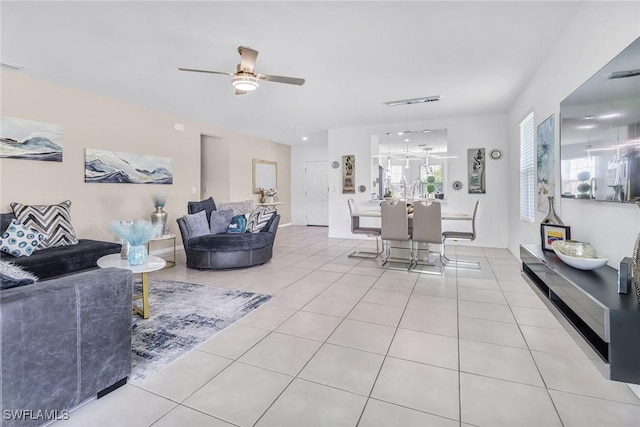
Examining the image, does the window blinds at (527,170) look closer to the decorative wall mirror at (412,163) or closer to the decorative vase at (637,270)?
the decorative wall mirror at (412,163)

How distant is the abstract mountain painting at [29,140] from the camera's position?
352 centimetres

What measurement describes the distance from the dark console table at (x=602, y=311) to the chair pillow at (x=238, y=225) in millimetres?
3867

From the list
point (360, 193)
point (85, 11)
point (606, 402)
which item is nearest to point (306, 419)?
point (606, 402)

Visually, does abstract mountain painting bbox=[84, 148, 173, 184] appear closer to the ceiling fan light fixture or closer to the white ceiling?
the white ceiling

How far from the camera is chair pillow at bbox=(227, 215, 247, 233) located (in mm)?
4719

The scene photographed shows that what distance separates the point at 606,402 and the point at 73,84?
6061mm

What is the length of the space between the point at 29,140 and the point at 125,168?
123cm

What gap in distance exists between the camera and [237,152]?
7477mm

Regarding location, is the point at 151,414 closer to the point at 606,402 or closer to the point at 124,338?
the point at 124,338

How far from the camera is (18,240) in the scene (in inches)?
122

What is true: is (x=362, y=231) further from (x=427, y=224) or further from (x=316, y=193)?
(x=316, y=193)

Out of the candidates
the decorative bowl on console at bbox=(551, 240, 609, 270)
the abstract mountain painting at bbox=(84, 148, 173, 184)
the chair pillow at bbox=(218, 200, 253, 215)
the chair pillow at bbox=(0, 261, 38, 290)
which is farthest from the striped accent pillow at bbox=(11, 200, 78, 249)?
the decorative bowl on console at bbox=(551, 240, 609, 270)

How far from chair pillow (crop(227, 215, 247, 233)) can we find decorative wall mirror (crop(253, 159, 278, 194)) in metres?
3.40

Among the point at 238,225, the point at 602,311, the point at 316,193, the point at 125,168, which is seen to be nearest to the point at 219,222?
the point at 238,225
